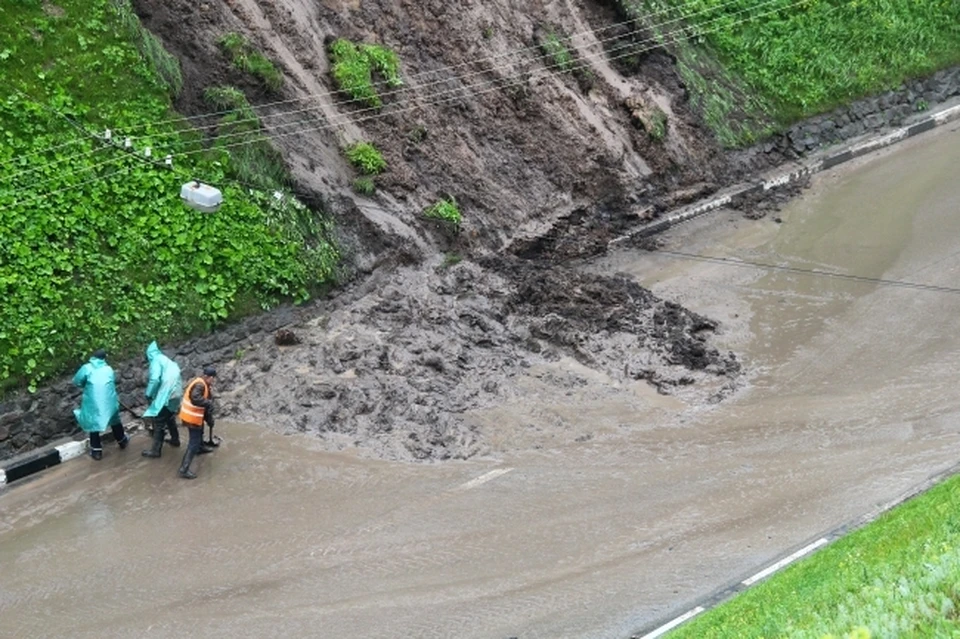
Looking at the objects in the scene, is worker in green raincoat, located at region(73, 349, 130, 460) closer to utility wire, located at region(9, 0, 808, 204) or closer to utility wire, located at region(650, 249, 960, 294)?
utility wire, located at region(9, 0, 808, 204)

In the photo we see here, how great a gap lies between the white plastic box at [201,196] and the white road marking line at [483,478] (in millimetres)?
4847

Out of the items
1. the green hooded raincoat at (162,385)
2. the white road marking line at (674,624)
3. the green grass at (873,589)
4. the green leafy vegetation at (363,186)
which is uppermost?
the green leafy vegetation at (363,186)

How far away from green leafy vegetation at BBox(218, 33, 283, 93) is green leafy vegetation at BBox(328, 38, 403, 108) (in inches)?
46.4

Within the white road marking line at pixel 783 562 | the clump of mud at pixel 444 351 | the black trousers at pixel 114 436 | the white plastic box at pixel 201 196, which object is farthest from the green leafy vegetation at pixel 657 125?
the black trousers at pixel 114 436

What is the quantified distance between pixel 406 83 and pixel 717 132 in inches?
246

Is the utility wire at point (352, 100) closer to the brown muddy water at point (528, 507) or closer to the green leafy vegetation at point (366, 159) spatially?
the green leafy vegetation at point (366, 159)

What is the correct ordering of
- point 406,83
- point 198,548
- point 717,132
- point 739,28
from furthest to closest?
1. point 739,28
2. point 717,132
3. point 406,83
4. point 198,548

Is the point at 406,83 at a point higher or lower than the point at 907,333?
higher

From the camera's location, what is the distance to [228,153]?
1827 cm

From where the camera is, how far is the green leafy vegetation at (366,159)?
19.8 m

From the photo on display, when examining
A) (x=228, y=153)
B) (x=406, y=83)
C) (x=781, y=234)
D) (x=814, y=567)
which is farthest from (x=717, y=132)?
(x=814, y=567)

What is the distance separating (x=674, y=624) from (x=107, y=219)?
353 inches

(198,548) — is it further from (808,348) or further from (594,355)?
(808,348)

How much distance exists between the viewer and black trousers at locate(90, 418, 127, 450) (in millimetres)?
15328
